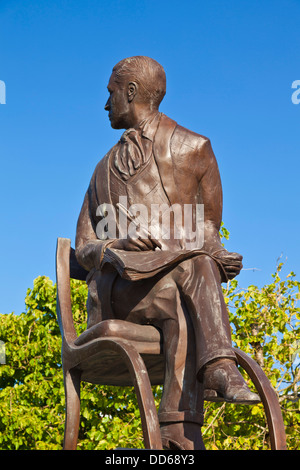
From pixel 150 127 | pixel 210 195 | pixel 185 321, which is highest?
pixel 150 127

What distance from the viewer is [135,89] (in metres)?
5.14

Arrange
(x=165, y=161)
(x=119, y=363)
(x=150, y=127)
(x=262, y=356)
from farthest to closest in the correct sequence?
(x=262, y=356) → (x=150, y=127) → (x=165, y=161) → (x=119, y=363)

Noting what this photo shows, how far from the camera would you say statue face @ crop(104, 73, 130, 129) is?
5.17 metres

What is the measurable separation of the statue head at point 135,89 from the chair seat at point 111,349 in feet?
4.84

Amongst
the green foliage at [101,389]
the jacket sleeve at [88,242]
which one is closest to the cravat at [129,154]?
the jacket sleeve at [88,242]

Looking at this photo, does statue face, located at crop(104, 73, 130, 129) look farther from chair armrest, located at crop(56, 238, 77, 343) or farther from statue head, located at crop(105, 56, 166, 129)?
chair armrest, located at crop(56, 238, 77, 343)

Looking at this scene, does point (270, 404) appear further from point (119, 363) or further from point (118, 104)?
point (118, 104)

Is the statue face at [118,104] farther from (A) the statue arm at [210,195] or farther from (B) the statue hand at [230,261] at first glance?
(B) the statue hand at [230,261]

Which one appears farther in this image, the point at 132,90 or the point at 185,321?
the point at 132,90

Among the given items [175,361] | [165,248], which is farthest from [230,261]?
[175,361]

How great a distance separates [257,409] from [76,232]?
20.1ft

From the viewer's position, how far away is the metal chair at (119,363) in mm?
4289

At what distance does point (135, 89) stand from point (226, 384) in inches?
83.6
